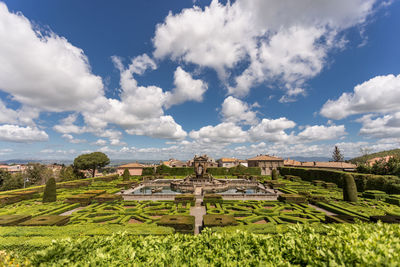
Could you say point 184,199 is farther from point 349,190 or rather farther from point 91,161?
point 91,161

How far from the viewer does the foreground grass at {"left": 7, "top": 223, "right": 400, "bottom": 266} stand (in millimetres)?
3410

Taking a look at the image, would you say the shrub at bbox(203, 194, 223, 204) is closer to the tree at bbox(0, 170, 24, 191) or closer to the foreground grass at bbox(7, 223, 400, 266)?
the foreground grass at bbox(7, 223, 400, 266)

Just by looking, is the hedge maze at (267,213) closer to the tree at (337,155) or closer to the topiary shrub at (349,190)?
the topiary shrub at (349,190)

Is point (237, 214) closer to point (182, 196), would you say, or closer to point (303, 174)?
point (182, 196)

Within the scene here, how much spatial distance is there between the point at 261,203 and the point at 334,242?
1721 centimetres

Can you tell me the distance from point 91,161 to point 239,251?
196 feet

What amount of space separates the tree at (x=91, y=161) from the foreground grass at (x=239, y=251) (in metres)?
56.8

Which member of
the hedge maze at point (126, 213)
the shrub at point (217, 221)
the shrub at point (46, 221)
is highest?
the shrub at point (46, 221)

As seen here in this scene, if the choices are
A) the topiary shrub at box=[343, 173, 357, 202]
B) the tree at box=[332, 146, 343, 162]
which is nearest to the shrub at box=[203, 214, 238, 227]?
the topiary shrub at box=[343, 173, 357, 202]

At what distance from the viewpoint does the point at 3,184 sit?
42.6 m

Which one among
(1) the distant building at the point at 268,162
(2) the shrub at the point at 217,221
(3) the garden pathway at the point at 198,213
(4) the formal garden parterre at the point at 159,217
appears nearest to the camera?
(4) the formal garden parterre at the point at 159,217

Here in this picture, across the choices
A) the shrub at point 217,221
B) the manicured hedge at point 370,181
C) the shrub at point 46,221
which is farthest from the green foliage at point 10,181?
the manicured hedge at point 370,181

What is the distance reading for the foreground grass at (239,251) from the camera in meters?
3.41

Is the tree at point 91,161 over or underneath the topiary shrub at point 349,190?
over
